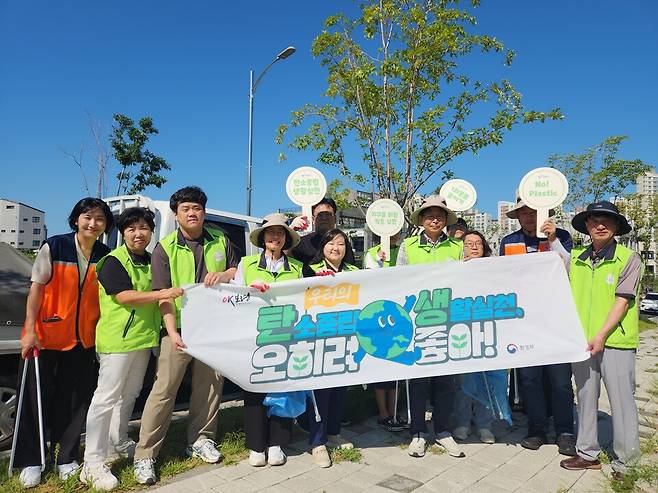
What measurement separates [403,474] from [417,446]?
34cm

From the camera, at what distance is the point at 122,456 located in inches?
137

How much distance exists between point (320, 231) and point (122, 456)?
8.41ft

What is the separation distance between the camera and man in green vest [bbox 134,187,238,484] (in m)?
3.18

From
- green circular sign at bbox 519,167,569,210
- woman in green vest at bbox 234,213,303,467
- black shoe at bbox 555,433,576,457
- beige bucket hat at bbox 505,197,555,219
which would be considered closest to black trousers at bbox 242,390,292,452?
woman in green vest at bbox 234,213,303,467

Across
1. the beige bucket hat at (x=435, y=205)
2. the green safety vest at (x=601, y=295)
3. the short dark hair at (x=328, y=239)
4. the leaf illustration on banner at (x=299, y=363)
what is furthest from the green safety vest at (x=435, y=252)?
the leaf illustration on banner at (x=299, y=363)

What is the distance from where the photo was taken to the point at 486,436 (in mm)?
3938

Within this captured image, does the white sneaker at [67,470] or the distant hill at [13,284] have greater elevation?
the distant hill at [13,284]

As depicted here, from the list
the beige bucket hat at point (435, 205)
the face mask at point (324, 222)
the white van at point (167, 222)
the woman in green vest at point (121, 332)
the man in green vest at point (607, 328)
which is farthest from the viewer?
the face mask at point (324, 222)

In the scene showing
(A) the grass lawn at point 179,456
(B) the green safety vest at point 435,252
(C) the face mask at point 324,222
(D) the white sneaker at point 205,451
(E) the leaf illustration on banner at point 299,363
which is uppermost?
(C) the face mask at point 324,222

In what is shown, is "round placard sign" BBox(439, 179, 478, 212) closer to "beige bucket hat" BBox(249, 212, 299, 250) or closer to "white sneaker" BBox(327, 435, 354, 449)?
"beige bucket hat" BBox(249, 212, 299, 250)

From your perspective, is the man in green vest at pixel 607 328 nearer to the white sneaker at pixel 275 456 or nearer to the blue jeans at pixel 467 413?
the blue jeans at pixel 467 413

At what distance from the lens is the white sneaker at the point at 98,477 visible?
2936 mm

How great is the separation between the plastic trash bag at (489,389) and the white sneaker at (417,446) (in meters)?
0.63

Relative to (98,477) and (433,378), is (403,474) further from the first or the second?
(98,477)
